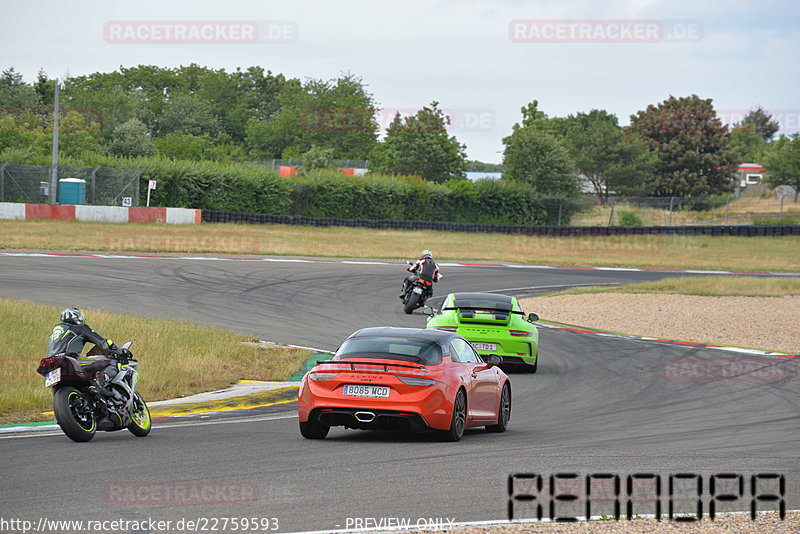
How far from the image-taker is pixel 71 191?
49312 mm

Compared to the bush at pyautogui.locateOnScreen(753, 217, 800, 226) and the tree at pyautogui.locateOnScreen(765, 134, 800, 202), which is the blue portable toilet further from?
the tree at pyautogui.locateOnScreen(765, 134, 800, 202)

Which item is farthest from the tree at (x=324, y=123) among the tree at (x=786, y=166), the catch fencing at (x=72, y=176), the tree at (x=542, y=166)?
the catch fencing at (x=72, y=176)

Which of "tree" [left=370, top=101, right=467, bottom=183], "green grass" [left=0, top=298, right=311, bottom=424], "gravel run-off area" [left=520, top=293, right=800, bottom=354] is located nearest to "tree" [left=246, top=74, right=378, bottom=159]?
"tree" [left=370, top=101, right=467, bottom=183]

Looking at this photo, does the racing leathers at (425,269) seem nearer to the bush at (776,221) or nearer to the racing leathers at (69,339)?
the racing leathers at (69,339)

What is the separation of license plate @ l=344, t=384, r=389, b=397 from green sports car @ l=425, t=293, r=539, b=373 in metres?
7.04

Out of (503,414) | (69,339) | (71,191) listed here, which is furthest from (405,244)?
(69,339)

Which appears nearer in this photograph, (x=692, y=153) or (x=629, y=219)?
(x=629, y=219)

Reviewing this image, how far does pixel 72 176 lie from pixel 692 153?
61528 millimetres

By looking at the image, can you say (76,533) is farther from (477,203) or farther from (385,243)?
(477,203)

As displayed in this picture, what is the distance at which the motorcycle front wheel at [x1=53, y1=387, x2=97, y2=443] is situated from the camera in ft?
30.7

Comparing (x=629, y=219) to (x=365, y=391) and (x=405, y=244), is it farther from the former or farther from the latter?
(x=365, y=391)

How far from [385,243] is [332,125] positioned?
60.1 m

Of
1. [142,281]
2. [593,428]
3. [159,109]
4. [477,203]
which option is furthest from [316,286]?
[159,109]

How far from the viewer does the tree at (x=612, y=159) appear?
90.2 metres
